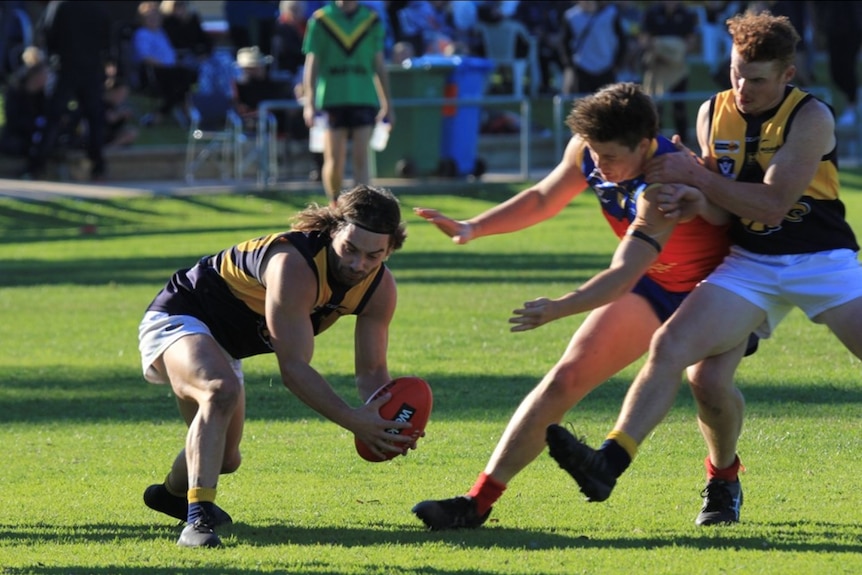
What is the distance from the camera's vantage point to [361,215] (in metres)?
6.16

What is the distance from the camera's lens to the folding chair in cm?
2266

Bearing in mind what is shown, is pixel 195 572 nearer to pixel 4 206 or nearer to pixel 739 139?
pixel 739 139

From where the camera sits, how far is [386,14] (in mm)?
25609

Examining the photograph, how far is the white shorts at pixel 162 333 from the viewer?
21.4ft

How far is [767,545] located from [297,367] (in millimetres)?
1800

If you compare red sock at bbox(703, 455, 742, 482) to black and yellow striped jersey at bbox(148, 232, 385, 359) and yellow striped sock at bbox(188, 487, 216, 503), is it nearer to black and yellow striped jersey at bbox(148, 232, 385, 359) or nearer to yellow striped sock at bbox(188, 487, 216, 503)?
black and yellow striped jersey at bbox(148, 232, 385, 359)

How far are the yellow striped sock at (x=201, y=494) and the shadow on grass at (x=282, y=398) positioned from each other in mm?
2791

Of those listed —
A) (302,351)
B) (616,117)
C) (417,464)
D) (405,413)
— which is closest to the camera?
(616,117)

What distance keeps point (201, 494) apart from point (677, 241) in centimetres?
201

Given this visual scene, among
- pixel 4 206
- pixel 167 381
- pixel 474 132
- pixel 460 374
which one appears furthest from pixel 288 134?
pixel 167 381

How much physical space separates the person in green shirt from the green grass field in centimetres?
357

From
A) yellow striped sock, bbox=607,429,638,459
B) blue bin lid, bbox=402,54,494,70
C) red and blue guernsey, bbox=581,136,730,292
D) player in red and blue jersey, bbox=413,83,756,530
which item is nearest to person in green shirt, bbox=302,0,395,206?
blue bin lid, bbox=402,54,494,70

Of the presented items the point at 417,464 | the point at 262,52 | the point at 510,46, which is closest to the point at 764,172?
the point at 417,464

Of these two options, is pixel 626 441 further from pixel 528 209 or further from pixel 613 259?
pixel 528 209
